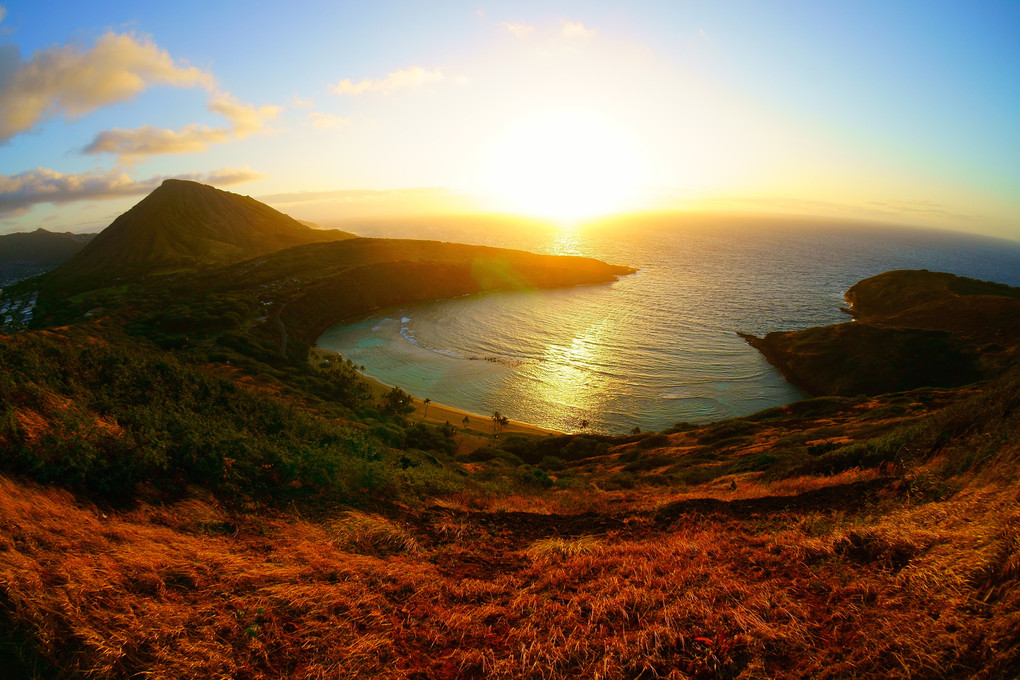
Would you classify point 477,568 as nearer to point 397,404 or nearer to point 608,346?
point 397,404

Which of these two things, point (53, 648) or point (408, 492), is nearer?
point (53, 648)

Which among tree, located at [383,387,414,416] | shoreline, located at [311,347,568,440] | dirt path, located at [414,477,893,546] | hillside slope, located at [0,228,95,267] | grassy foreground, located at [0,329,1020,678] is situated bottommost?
shoreline, located at [311,347,568,440]

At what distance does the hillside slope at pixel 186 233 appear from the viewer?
96.8 meters

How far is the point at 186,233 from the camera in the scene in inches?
4368

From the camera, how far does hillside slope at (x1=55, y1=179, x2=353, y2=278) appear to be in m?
96.8

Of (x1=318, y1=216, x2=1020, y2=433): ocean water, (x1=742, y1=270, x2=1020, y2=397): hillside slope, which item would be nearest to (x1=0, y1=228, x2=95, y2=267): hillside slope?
(x1=318, y1=216, x2=1020, y2=433): ocean water

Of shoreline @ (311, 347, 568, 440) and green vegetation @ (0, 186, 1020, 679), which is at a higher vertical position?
green vegetation @ (0, 186, 1020, 679)

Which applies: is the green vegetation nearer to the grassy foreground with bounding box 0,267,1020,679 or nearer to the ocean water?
the grassy foreground with bounding box 0,267,1020,679

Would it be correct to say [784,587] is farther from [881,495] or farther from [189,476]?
[189,476]

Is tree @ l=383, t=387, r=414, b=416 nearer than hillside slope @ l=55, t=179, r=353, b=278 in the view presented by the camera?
Yes

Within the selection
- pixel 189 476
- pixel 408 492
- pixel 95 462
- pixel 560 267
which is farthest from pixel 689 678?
pixel 560 267

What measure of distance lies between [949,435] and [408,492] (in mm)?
17648

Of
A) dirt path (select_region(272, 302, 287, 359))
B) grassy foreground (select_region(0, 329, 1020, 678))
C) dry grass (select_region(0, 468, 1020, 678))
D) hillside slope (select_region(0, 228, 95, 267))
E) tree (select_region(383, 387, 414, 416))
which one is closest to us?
dry grass (select_region(0, 468, 1020, 678))

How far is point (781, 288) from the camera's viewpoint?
96.5 metres
